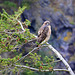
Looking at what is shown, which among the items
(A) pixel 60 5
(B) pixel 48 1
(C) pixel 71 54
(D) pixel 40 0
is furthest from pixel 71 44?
(D) pixel 40 0

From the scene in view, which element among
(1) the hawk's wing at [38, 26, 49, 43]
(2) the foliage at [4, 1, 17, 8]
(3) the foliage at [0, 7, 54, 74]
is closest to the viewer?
(3) the foliage at [0, 7, 54, 74]

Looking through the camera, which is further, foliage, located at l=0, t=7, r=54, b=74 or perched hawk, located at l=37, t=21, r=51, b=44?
perched hawk, located at l=37, t=21, r=51, b=44

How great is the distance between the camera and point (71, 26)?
23.6 ft

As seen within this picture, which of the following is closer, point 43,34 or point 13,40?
point 43,34

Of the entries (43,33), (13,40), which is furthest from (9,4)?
(43,33)

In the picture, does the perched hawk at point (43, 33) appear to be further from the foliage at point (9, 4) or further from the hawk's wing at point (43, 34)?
the foliage at point (9, 4)

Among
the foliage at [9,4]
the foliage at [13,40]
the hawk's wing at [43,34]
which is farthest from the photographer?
the foliage at [9,4]

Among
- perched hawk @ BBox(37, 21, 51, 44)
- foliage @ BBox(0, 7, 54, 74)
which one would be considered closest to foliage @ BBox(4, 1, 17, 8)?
foliage @ BBox(0, 7, 54, 74)

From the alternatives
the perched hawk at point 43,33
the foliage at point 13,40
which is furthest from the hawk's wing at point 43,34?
the foliage at point 13,40

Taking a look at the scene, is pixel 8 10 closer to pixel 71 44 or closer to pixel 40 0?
pixel 40 0

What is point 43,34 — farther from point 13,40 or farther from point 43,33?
point 13,40

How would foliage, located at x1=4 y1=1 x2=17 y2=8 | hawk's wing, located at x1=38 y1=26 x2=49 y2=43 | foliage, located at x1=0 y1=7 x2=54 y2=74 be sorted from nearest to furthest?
1. foliage, located at x1=0 y1=7 x2=54 y2=74
2. hawk's wing, located at x1=38 y1=26 x2=49 y2=43
3. foliage, located at x1=4 y1=1 x2=17 y2=8

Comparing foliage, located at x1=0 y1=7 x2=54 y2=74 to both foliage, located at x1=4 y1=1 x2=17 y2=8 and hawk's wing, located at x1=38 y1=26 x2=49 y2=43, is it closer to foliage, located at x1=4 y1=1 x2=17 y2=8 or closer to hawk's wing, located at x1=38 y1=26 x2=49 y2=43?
hawk's wing, located at x1=38 y1=26 x2=49 y2=43

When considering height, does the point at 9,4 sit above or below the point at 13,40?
above
